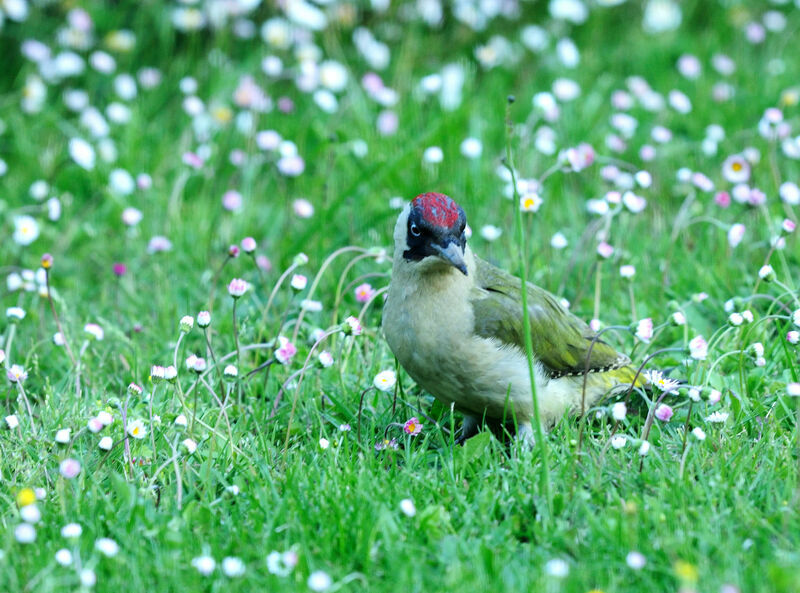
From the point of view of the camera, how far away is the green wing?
14.2ft

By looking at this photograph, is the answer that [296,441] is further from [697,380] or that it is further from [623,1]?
[623,1]

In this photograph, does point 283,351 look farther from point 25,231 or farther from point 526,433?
point 25,231

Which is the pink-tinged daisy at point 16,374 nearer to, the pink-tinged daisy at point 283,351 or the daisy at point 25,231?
the pink-tinged daisy at point 283,351

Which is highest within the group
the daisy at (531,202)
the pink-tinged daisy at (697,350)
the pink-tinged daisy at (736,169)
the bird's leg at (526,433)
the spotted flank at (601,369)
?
the pink-tinged daisy at (736,169)

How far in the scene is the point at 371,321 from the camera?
5480mm

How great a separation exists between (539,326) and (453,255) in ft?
2.04

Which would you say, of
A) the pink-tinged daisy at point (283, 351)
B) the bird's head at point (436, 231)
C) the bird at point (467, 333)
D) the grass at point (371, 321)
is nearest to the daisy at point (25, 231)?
the grass at point (371, 321)

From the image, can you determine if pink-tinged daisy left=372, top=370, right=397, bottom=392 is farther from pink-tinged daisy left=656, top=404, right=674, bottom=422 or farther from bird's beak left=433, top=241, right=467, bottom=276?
pink-tinged daisy left=656, top=404, right=674, bottom=422

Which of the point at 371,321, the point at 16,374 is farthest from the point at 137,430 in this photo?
the point at 371,321

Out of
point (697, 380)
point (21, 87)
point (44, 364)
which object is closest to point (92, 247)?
point (44, 364)

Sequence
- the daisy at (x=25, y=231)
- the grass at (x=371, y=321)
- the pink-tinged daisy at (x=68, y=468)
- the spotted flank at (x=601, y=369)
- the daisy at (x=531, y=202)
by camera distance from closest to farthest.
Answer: the grass at (x=371, y=321) → the pink-tinged daisy at (x=68, y=468) → the spotted flank at (x=601, y=369) → the daisy at (x=531, y=202) → the daisy at (x=25, y=231)

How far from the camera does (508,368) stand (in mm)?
4289

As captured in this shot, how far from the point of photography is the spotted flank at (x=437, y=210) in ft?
13.4

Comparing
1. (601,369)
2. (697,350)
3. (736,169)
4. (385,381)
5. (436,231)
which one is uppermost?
(736,169)
